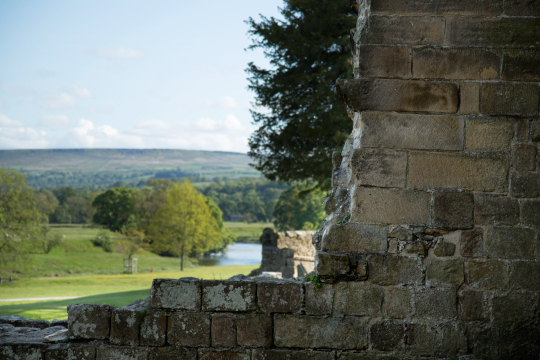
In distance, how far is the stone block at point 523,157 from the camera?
3.25m

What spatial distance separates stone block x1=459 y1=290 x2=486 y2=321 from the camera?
3219 mm

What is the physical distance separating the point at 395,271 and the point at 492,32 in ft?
6.56

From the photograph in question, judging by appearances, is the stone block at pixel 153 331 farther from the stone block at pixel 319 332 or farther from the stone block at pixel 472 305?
the stone block at pixel 472 305

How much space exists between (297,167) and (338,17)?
5.59 m

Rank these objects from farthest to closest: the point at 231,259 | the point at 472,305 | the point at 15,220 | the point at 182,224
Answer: the point at 231,259 < the point at 182,224 < the point at 15,220 < the point at 472,305

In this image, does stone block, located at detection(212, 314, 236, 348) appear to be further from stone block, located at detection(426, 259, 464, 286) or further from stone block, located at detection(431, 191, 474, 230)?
stone block, located at detection(431, 191, 474, 230)

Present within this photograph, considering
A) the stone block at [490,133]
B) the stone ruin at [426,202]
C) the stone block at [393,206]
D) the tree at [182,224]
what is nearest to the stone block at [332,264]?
the stone ruin at [426,202]

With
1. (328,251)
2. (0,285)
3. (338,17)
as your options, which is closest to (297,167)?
(338,17)

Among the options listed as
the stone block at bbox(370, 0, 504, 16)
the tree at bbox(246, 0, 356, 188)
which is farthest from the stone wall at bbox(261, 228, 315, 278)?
the stone block at bbox(370, 0, 504, 16)

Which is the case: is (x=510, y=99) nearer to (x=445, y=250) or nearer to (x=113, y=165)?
(x=445, y=250)

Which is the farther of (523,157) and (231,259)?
(231,259)

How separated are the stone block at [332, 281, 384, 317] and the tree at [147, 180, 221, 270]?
2783 centimetres

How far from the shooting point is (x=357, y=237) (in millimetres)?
3311

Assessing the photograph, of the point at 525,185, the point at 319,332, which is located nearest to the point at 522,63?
the point at 525,185
